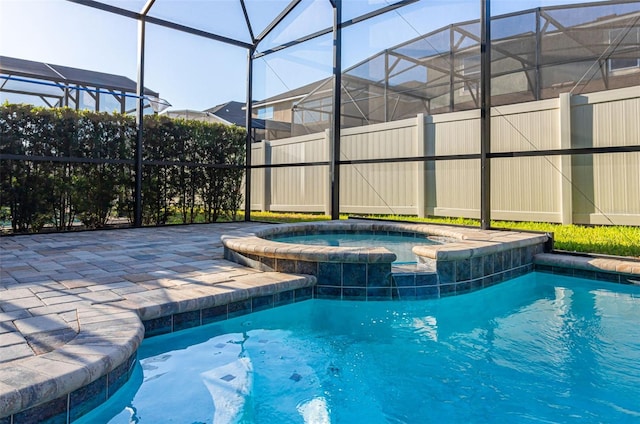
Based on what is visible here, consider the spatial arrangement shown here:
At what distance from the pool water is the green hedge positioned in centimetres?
353

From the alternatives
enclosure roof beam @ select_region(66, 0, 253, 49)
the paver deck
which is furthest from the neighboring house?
the paver deck

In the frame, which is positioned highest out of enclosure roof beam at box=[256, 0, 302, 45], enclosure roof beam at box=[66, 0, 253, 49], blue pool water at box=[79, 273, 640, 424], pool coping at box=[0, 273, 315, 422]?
enclosure roof beam at box=[256, 0, 302, 45]

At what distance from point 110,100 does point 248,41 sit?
3.54m

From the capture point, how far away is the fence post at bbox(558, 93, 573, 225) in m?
6.65

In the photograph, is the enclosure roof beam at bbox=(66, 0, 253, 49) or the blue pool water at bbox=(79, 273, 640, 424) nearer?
the blue pool water at bbox=(79, 273, 640, 424)

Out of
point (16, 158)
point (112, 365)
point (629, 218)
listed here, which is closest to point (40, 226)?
point (16, 158)

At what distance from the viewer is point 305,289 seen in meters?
3.79

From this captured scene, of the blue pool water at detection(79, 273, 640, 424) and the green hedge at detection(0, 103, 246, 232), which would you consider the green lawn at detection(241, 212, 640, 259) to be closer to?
the blue pool water at detection(79, 273, 640, 424)

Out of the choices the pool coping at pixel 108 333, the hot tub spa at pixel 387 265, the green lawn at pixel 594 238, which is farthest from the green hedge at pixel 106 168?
the green lawn at pixel 594 238

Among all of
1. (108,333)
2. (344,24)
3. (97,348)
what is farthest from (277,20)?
(97,348)

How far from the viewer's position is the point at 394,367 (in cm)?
251

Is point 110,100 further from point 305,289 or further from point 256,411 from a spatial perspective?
point 256,411

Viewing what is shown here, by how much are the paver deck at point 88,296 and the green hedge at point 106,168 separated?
3.93ft

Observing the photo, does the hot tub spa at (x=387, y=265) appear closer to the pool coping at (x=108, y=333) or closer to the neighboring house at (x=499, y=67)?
the pool coping at (x=108, y=333)
